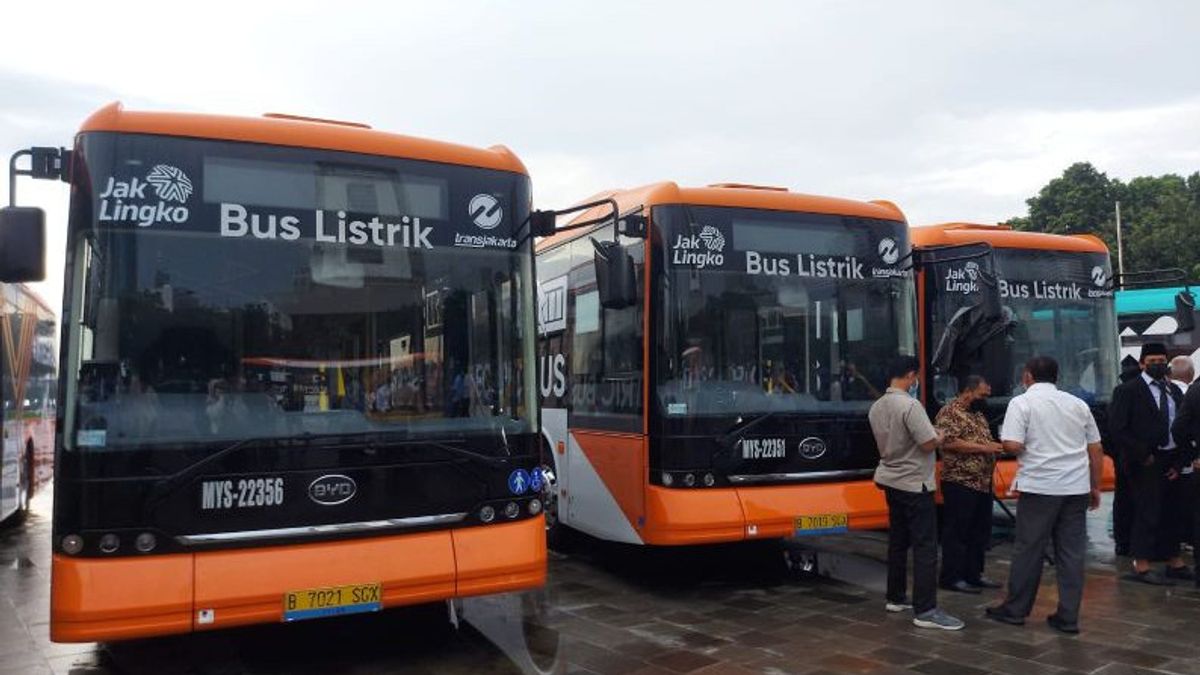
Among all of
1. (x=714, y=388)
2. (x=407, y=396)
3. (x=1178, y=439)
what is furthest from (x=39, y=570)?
(x=1178, y=439)

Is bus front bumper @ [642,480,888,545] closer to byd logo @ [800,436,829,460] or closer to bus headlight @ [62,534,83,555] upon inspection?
byd logo @ [800,436,829,460]

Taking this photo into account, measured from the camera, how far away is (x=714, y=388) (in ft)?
24.2

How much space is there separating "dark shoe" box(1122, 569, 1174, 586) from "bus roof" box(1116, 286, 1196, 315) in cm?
1099

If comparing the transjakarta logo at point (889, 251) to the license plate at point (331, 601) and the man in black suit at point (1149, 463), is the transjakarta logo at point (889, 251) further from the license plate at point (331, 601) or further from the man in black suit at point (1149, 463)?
the license plate at point (331, 601)

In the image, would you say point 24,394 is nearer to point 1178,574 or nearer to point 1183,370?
point 1178,574

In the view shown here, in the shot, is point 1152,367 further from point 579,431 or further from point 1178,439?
point 579,431

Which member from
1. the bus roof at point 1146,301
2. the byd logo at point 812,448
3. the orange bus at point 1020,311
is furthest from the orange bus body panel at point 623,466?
the bus roof at point 1146,301

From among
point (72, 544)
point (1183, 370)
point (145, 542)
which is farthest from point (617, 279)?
point (1183, 370)

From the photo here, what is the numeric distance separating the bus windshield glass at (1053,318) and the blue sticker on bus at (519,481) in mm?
5248

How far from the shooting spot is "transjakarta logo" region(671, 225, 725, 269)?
7352 millimetres

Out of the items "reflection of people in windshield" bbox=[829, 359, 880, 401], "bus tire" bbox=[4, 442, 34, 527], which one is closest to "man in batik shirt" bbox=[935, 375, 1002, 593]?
"reflection of people in windshield" bbox=[829, 359, 880, 401]

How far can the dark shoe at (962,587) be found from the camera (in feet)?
24.5

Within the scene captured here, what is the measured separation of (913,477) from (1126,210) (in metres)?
42.3

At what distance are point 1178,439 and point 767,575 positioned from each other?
11.1 ft
